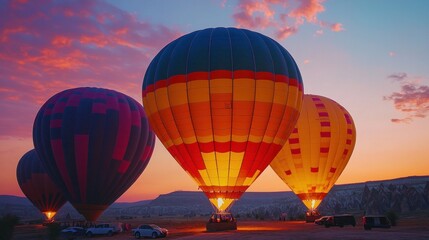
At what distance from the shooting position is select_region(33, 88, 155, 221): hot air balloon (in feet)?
132

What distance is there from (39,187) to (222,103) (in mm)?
36057

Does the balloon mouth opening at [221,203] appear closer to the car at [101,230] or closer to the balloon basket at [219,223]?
the balloon basket at [219,223]

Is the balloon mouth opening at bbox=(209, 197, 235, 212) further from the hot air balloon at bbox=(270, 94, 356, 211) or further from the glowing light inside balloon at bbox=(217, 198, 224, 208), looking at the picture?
the hot air balloon at bbox=(270, 94, 356, 211)

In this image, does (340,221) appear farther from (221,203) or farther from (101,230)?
(101,230)

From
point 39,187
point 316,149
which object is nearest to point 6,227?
point 316,149

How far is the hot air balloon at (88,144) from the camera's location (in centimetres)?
4016

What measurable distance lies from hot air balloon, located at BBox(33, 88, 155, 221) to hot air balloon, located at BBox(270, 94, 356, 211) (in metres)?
18.5

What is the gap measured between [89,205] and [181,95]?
57.9ft

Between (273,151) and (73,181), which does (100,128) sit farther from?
(273,151)

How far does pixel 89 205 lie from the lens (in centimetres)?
4103

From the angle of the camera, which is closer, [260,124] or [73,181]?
[260,124]

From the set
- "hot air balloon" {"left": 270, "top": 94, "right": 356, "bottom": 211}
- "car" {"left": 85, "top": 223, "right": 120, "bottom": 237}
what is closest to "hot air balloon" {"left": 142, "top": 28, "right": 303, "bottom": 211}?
"car" {"left": 85, "top": 223, "right": 120, "bottom": 237}

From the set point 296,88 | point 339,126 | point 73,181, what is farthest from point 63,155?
point 339,126

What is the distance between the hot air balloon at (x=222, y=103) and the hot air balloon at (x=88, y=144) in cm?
993
